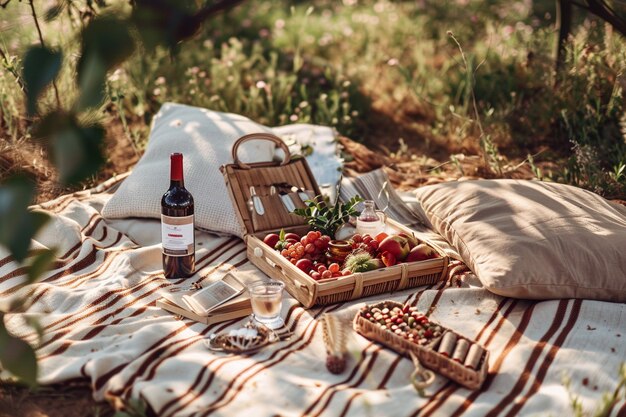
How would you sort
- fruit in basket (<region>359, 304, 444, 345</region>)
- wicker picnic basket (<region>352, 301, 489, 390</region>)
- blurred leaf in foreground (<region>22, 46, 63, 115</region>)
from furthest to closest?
fruit in basket (<region>359, 304, 444, 345</region>)
wicker picnic basket (<region>352, 301, 489, 390</region>)
blurred leaf in foreground (<region>22, 46, 63, 115</region>)

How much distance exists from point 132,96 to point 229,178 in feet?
6.92

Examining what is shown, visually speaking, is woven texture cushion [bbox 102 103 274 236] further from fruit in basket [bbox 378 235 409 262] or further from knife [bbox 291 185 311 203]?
fruit in basket [bbox 378 235 409 262]

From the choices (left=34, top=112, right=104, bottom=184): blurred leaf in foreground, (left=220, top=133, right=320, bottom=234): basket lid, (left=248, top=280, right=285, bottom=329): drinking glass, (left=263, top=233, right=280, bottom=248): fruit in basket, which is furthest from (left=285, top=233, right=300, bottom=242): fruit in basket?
(left=34, top=112, right=104, bottom=184): blurred leaf in foreground

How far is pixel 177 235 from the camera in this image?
2.94 m

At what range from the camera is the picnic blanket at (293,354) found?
2.13m

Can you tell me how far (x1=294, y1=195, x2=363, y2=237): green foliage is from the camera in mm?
3146

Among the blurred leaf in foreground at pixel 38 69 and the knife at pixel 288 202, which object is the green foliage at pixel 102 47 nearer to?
the blurred leaf in foreground at pixel 38 69

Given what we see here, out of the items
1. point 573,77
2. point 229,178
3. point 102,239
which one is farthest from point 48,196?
point 573,77

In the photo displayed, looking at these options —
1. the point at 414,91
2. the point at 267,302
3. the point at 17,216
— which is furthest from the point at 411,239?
the point at 17,216

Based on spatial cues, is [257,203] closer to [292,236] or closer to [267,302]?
[292,236]

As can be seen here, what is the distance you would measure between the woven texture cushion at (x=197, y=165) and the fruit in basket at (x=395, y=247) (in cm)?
72

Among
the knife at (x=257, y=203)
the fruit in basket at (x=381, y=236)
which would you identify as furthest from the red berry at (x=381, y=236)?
the knife at (x=257, y=203)

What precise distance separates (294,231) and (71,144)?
7.79 feet

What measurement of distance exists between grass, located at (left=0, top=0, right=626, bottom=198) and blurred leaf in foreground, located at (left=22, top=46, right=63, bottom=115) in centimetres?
257
